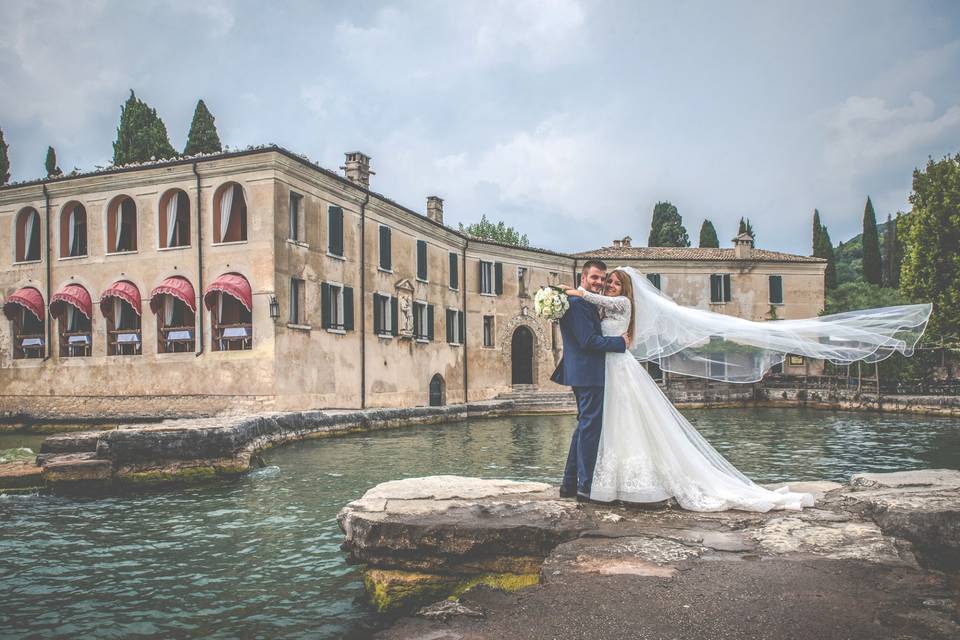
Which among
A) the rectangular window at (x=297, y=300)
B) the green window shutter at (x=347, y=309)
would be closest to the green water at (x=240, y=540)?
the rectangular window at (x=297, y=300)

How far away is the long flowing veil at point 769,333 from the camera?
22.0 feet

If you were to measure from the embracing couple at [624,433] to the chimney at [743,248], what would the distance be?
38168mm

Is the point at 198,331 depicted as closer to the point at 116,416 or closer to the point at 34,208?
the point at 116,416

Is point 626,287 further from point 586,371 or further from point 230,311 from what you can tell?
point 230,311

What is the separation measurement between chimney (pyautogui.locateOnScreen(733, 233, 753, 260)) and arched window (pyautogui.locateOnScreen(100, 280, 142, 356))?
3232 cm

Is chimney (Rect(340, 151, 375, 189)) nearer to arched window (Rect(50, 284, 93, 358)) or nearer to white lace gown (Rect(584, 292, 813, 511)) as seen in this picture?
arched window (Rect(50, 284, 93, 358))

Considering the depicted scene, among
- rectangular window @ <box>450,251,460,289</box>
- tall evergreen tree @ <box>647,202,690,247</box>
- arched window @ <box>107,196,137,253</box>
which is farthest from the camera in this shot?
tall evergreen tree @ <box>647,202,690,247</box>

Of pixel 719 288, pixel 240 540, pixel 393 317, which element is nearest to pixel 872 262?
pixel 719 288

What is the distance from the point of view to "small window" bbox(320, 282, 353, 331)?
909 inches

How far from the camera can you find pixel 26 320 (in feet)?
82.1

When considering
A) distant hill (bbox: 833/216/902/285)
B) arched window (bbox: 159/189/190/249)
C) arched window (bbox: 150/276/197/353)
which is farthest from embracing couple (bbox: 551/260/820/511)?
distant hill (bbox: 833/216/902/285)

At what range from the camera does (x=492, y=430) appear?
22.2m

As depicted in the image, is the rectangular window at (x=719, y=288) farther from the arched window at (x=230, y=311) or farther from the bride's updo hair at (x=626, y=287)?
the bride's updo hair at (x=626, y=287)

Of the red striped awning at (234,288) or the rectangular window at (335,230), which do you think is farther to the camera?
the rectangular window at (335,230)
